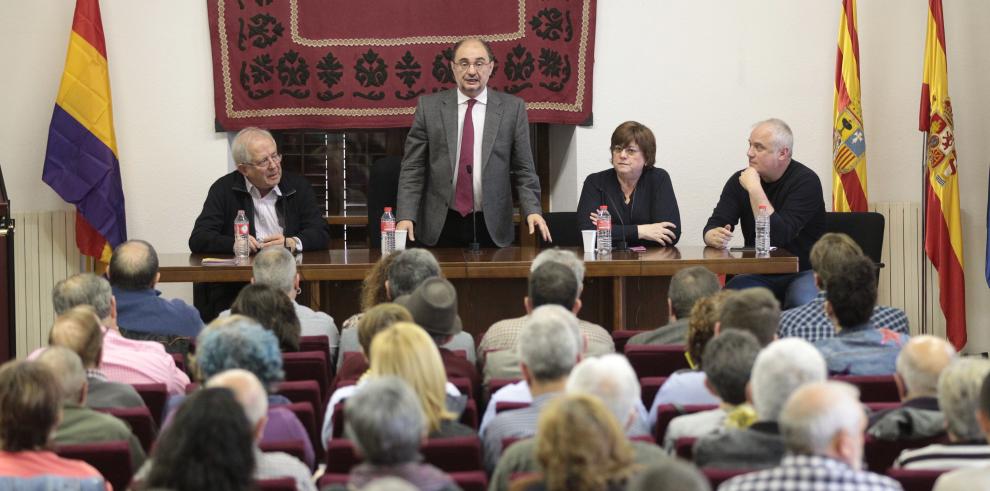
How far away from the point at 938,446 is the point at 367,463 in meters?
1.23

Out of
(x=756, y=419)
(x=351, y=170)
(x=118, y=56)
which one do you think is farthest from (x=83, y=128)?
(x=756, y=419)

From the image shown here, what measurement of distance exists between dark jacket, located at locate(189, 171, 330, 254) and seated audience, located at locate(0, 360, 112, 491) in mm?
3325

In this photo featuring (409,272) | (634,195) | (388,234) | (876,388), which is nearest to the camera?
(876,388)

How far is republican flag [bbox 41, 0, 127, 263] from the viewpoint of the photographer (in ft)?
22.9

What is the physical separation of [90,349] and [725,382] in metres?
1.63

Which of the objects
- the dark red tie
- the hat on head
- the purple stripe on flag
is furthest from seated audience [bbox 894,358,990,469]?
the purple stripe on flag

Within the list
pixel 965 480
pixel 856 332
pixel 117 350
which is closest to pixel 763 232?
pixel 856 332

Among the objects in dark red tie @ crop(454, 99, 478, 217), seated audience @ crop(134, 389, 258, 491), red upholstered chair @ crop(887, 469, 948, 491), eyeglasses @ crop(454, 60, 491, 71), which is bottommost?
red upholstered chair @ crop(887, 469, 948, 491)

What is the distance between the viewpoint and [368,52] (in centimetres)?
725

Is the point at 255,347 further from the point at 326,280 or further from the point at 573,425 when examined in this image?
the point at 326,280

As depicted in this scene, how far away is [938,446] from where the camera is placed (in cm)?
282

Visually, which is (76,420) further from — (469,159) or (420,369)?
(469,159)

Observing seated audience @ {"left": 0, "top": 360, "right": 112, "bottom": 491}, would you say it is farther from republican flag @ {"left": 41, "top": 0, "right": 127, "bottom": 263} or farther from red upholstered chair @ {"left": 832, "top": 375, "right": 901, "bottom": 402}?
republican flag @ {"left": 41, "top": 0, "right": 127, "bottom": 263}

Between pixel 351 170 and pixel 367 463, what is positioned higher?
pixel 351 170
